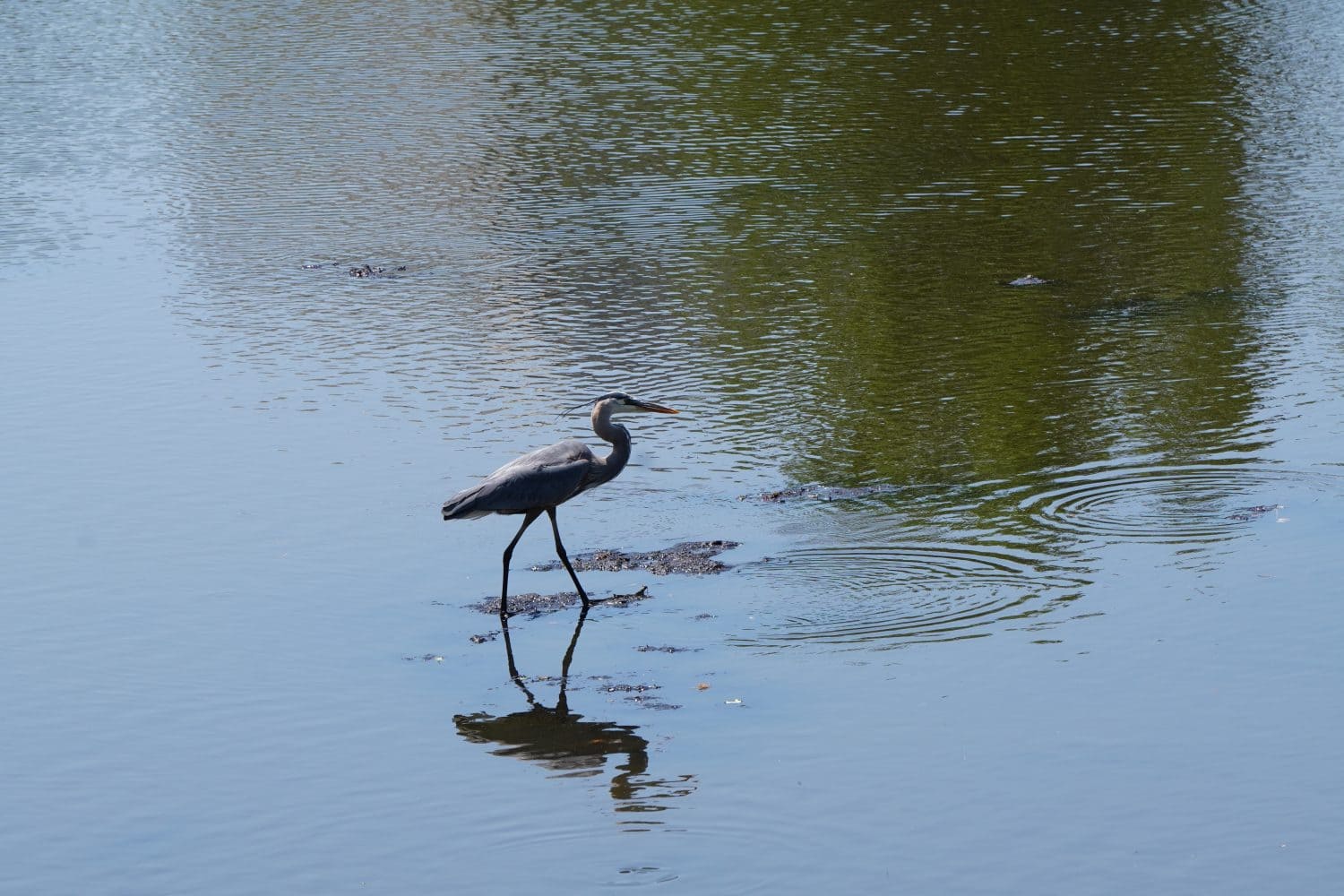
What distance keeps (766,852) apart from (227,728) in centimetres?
335

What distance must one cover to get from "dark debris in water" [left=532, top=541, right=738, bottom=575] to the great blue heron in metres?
0.34

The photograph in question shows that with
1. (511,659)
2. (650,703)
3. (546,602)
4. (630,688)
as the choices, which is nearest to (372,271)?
(546,602)

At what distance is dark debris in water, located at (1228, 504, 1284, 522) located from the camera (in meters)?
12.7

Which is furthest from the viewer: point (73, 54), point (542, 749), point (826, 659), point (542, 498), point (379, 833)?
point (73, 54)

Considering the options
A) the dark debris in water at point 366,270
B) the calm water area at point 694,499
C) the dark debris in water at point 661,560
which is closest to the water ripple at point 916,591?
the calm water area at point 694,499

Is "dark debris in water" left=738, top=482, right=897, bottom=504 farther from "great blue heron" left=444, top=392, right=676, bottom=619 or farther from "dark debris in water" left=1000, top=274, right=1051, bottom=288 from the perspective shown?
"dark debris in water" left=1000, top=274, right=1051, bottom=288

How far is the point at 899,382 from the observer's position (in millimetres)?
16406

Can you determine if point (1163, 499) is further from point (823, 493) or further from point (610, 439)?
point (610, 439)

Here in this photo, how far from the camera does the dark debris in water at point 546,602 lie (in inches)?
461

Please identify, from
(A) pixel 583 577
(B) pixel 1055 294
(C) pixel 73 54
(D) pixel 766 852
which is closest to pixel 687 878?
(D) pixel 766 852

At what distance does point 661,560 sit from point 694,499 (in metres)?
1.31

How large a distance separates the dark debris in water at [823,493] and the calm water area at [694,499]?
0.15 feet

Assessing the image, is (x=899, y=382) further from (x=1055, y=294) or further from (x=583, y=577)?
(x=583, y=577)

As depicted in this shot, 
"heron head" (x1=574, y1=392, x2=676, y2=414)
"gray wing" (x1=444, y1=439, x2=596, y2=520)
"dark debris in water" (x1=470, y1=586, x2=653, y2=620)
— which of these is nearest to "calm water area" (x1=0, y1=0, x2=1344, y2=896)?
"dark debris in water" (x1=470, y1=586, x2=653, y2=620)
